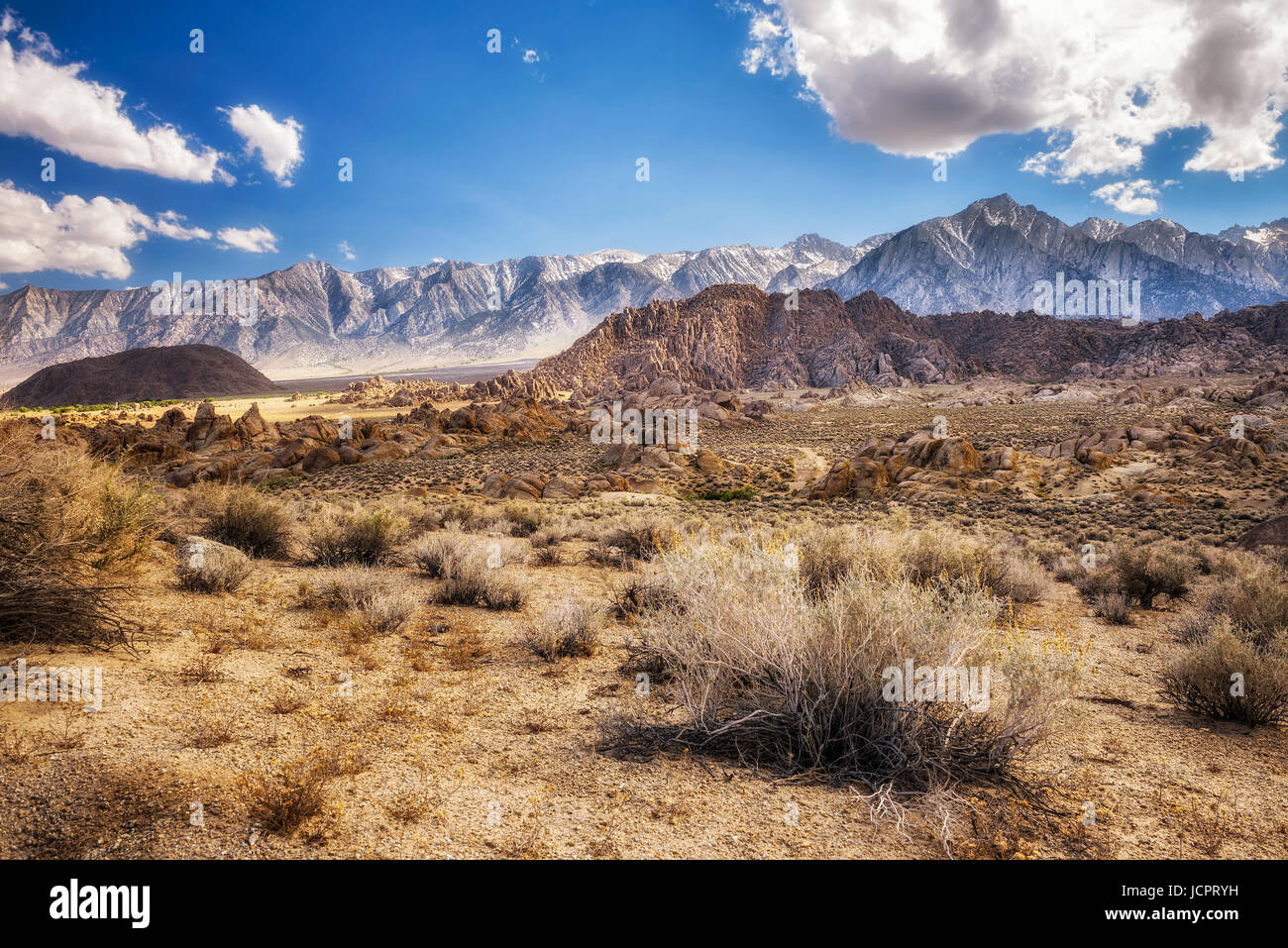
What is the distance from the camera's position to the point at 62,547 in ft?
16.7

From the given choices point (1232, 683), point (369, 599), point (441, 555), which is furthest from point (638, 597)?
point (1232, 683)

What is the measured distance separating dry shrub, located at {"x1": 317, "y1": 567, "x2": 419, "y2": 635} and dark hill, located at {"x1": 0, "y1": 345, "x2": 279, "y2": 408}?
349 ft

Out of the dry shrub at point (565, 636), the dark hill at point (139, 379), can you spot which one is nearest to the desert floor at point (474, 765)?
the dry shrub at point (565, 636)

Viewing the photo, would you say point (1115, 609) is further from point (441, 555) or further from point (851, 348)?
point (851, 348)

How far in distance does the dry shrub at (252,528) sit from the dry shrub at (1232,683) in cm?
1126

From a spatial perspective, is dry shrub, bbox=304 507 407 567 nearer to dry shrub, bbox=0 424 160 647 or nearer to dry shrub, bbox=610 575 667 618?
dry shrub, bbox=0 424 160 647

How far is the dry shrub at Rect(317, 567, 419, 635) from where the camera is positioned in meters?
6.34

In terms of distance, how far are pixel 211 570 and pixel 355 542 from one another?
2718 millimetres

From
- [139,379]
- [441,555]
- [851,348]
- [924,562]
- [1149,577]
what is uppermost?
[851,348]

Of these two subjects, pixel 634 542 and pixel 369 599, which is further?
pixel 634 542

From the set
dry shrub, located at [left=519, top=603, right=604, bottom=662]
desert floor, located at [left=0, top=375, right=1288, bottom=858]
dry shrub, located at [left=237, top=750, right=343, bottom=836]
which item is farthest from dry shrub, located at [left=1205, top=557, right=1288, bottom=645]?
dry shrub, located at [left=237, top=750, right=343, bottom=836]

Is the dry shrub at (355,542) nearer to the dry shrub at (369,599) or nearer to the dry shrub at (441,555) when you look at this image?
the dry shrub at (441,555)
